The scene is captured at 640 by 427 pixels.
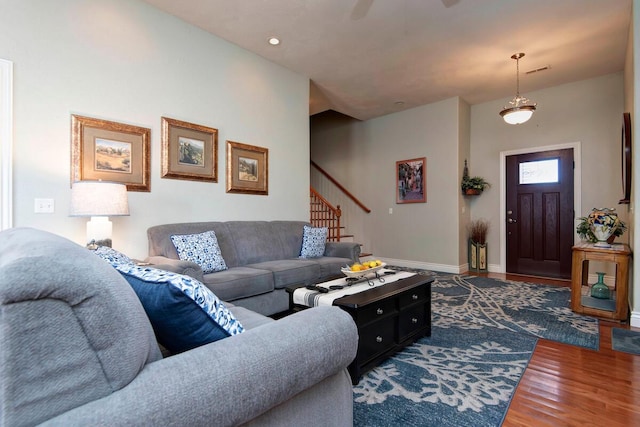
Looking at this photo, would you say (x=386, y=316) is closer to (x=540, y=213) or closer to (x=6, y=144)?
(x=6, y=144)

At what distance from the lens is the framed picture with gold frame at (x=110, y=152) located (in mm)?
2672

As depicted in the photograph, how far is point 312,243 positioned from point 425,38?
272 cm

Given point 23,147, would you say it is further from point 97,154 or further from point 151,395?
point 151,395

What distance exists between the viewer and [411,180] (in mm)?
6020

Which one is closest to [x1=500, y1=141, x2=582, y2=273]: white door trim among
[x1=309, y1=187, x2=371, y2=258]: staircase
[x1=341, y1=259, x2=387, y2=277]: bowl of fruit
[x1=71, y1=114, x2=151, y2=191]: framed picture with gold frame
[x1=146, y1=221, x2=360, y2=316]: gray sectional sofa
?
[x1=309, y1=187, x2=371, y2=258]: staircase

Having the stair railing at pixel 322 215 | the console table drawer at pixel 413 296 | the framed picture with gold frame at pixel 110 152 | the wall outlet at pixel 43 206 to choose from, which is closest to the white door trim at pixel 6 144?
the wall outlet at pixel 43 206

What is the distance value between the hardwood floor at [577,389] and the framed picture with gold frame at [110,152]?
334 cm

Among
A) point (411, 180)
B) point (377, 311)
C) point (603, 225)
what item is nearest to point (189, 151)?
point (377, 311)

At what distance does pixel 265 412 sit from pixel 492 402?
1.44m

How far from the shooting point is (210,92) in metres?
3.61

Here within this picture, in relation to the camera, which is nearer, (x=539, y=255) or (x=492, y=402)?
(x=492, y=402)

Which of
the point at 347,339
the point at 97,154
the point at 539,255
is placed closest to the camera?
the point at 347,339

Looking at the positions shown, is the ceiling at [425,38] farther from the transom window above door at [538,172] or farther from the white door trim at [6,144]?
the white door trim at [6,144]

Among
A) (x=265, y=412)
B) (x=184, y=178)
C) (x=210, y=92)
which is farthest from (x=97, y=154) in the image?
(x=265, y=412)
